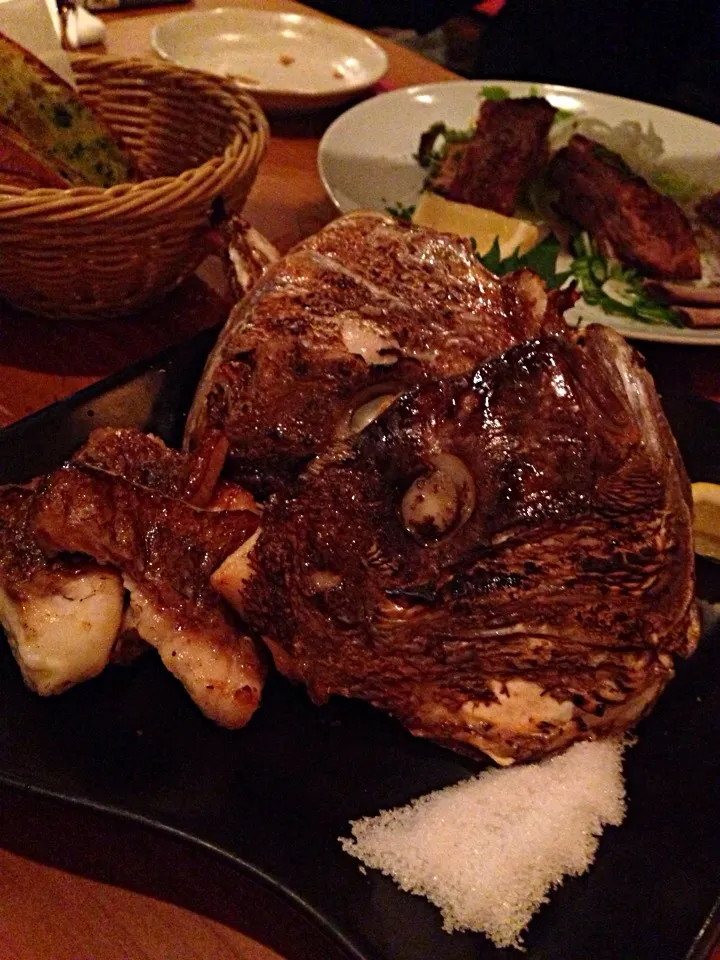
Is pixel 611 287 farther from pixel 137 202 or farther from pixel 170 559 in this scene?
pixel 170 559

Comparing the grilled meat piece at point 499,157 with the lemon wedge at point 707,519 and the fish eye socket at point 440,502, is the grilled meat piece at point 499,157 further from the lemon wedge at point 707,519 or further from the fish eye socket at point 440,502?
the fish eye socket at point 440,502

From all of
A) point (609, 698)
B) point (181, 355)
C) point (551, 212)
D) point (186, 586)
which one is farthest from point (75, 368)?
point (551, 212)

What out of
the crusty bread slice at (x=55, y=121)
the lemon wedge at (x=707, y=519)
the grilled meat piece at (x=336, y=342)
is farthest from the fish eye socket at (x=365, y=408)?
the crusty bread slice at (x=55, y=121)

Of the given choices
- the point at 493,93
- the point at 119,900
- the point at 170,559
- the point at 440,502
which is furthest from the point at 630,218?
the point at 119,900

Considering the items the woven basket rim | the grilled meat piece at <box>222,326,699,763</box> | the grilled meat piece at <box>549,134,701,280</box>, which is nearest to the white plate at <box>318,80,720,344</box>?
the grilled meat piece at <box>549,134,701,280</box>

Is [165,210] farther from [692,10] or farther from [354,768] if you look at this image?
[692,10]

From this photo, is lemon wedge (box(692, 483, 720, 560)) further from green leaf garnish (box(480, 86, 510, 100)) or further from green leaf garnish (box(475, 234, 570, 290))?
green leaf garnish (box(480, 86, 510, 100))
